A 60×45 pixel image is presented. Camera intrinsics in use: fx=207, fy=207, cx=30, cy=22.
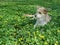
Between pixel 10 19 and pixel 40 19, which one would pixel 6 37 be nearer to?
pixel 40 19

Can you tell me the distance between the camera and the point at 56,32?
9.62m

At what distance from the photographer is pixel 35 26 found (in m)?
10.2

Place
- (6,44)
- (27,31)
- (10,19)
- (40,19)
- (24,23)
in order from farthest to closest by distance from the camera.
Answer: (10,19)
(24,23)
(40,19)
(27,31)
(6,44)

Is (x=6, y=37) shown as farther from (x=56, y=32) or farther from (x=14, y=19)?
(x=14, y=19)

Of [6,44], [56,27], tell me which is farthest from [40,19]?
[6,44]

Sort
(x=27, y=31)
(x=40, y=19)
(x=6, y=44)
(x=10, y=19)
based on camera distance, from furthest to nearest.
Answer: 1. (x=10, y=19)
2. (x=40, y=19)
3. (x=27, y=31)
4. (x=6, y=44)

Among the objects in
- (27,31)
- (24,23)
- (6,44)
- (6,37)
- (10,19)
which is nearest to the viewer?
(6,44)

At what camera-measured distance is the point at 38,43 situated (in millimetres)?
8078

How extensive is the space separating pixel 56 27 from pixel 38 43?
105 inches

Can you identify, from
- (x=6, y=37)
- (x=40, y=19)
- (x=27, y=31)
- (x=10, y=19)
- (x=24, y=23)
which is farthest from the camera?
(x=10, y=19)

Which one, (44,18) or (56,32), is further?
(44,18)

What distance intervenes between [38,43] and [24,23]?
122 inches

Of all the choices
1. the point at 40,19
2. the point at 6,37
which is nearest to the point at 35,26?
the point at 40,19

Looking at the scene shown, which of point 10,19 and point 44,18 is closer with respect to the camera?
point 44,18
